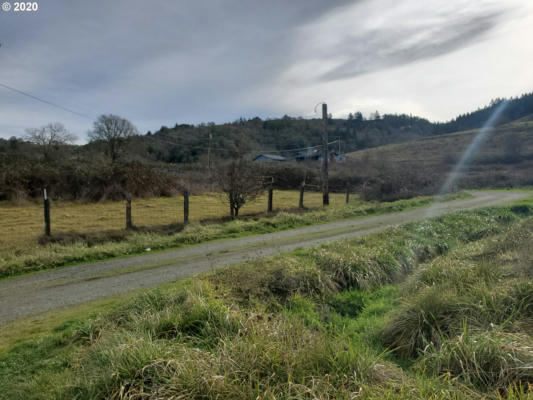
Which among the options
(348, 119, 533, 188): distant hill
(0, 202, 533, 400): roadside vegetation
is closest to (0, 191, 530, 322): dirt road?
(0, 202, 533, 400): roadside vegetation

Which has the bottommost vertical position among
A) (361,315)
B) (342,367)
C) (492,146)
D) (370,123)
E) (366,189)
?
(361,315)

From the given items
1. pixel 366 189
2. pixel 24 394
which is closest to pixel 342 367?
pixel 24 394

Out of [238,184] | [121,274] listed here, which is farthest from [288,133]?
[121,274]

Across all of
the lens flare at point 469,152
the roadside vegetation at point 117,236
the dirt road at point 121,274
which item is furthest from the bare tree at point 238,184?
the lens flare at point 469,152

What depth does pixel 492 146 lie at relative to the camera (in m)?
67.9

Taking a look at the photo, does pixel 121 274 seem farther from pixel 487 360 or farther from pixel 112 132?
pixel 112 132

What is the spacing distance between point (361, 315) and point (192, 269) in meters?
3.65

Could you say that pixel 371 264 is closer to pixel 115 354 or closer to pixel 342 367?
pixel 342 367

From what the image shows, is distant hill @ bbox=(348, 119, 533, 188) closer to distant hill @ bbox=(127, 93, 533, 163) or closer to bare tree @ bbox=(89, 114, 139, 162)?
distant hill @ bbox=(127, 93, 533, 163)

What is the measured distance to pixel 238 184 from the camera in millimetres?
13578

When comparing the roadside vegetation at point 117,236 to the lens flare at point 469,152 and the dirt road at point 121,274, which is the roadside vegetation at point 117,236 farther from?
the lens flare at point 469,152

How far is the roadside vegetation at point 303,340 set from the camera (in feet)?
8.55

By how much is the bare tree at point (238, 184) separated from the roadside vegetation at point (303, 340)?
291 inches

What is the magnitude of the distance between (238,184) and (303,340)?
1065 cm
